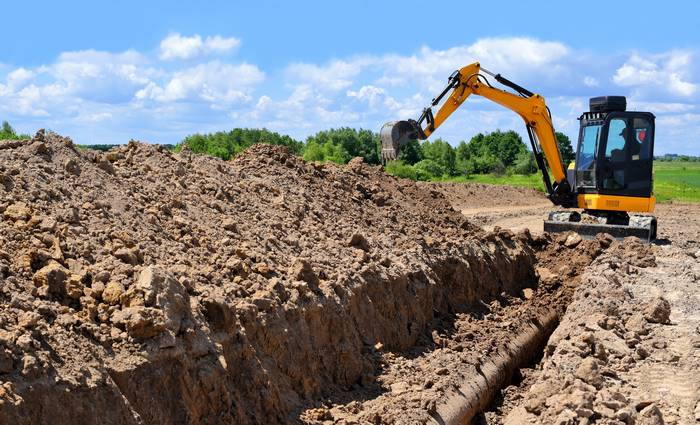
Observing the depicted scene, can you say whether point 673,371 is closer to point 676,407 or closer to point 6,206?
point 676,407

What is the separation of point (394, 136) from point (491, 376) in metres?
7.34

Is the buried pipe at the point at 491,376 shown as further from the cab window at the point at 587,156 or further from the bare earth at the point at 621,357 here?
the cab window at the point at 587,156

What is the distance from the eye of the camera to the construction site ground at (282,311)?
20.9 ft

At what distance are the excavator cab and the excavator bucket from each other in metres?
4.16

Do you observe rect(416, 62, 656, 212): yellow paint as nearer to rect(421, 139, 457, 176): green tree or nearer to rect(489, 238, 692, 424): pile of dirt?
rect(489, 238, 692, 424): pile of dirt

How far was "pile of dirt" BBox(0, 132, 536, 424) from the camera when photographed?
241 inches

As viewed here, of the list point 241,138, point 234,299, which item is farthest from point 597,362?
point 241,138

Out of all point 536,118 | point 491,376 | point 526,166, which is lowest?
point 491,376

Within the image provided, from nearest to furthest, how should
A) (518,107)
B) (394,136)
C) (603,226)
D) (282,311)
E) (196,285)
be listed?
(196,285)
(282,311)
(394,136)
(603,226)
(518,107)

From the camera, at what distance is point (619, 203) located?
17656 mm

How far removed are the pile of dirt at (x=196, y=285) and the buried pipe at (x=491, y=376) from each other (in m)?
0.50

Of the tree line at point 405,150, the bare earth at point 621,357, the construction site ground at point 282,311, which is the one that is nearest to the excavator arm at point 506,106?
the construction site ground at point 282,311

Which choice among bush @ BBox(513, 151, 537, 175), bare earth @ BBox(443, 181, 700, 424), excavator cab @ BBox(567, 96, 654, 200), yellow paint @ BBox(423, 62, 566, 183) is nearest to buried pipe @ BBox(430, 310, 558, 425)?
bare earth @ BBox(443, 181, 700, 424)

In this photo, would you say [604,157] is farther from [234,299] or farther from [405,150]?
[405,150]
